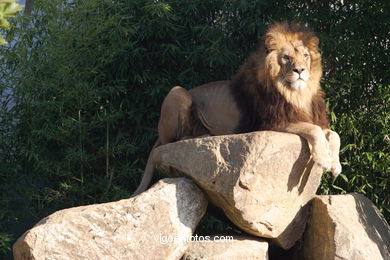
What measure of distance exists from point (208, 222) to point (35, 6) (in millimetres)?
2449

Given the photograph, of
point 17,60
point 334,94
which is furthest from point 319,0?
point 17,60

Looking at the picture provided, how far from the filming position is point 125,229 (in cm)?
414

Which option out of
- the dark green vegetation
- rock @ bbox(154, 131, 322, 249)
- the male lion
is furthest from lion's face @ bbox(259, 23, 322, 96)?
the dark green vegetation

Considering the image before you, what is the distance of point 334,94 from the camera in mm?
5684

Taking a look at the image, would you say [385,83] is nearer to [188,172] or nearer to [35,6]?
[188,172]

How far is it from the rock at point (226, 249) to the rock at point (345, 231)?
439 mm

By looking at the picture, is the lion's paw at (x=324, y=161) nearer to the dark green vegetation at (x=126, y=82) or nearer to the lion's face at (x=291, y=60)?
the lion's face at (x=291, y=60)

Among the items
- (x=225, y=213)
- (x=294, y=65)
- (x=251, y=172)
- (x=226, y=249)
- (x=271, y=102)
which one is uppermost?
(x=294, y=65)

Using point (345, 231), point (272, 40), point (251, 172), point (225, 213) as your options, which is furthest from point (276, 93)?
point (345, 231)

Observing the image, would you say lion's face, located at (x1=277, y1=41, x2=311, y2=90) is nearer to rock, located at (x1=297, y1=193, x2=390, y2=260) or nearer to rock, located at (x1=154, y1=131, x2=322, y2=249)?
rock, located at (x1=154, y1=131, x2=322, y2=249)

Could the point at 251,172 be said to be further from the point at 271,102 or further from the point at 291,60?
the point at 291,60

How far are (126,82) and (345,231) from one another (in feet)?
7.97

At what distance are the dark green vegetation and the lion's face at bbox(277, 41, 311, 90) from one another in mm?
896

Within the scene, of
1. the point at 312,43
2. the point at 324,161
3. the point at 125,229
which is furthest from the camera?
the point at 312,43
